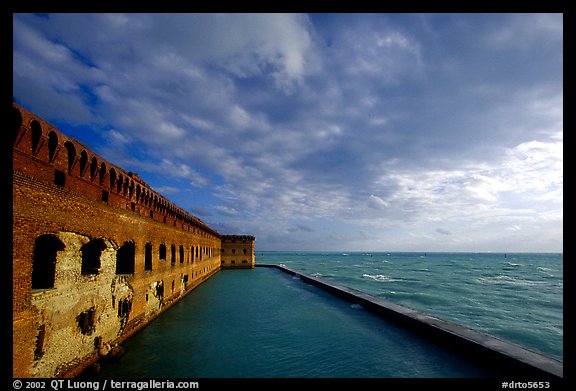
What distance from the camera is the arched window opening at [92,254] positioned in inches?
343

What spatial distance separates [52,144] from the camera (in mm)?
6469

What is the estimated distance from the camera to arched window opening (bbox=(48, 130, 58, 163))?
6426 millimetres

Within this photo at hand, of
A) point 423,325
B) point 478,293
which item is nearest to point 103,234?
point 423,325

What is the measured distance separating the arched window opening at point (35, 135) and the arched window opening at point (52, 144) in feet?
1.31

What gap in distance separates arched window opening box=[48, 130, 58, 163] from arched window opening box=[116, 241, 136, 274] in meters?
5.29

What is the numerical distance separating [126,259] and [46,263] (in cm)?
468

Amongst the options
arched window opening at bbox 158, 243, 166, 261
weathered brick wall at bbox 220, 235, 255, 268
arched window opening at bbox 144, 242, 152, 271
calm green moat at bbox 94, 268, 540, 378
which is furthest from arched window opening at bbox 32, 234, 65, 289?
weathered brick wall at bbox 220, 235, 255, 268

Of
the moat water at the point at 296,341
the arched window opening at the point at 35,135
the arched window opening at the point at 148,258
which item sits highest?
the arched window opening at the point at 35,135

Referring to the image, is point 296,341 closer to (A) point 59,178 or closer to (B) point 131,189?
(B) point 131,189

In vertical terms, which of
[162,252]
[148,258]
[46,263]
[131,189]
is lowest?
[148,258]

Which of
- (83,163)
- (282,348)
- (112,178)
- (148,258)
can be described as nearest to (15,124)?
(83,163)

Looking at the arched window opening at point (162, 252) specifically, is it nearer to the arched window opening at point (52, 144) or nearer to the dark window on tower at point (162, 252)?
the dark window on tower at point (162, 252)

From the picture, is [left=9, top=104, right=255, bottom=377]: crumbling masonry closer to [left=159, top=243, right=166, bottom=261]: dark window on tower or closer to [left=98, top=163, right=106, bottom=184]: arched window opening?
[left=98, top=163, right=106, bottom=184]: arched window opening

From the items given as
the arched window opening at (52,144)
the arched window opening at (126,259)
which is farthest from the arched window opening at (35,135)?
the arched window opening at (126,259)
